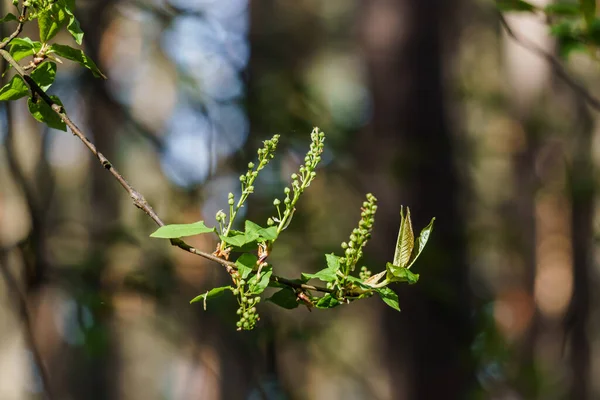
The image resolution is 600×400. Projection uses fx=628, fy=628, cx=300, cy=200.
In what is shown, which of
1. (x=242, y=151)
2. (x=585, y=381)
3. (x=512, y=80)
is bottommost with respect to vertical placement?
(x=585, y=381)

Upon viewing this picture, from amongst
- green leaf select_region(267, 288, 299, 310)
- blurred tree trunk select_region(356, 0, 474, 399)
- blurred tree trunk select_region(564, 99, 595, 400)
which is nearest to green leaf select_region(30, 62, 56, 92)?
green leaf select_region(267, 288, 299, 310)

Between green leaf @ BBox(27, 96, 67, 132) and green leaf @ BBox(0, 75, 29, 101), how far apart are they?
0.02 metres

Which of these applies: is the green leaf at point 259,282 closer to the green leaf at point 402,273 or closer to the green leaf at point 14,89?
the green leaf at point 402,273

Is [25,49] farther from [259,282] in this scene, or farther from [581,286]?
[581,286]

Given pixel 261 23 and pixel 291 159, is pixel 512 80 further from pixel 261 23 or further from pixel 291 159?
pixel 291 159

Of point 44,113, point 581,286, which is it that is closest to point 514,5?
point 44,113

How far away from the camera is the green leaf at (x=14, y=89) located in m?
0.83

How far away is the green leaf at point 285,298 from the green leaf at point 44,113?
379 millimetres

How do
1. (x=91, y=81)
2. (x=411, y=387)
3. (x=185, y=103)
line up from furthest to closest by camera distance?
(x=411, y=387), (x=185, y=103), (x=91, y=81)

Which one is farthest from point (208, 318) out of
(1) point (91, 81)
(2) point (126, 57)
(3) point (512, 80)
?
(3) point (512, 80)

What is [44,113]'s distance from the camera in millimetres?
870

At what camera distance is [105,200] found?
282 inches

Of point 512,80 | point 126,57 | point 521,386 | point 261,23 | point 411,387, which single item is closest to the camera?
point 411,387

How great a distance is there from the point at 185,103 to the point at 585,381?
9.03 m
